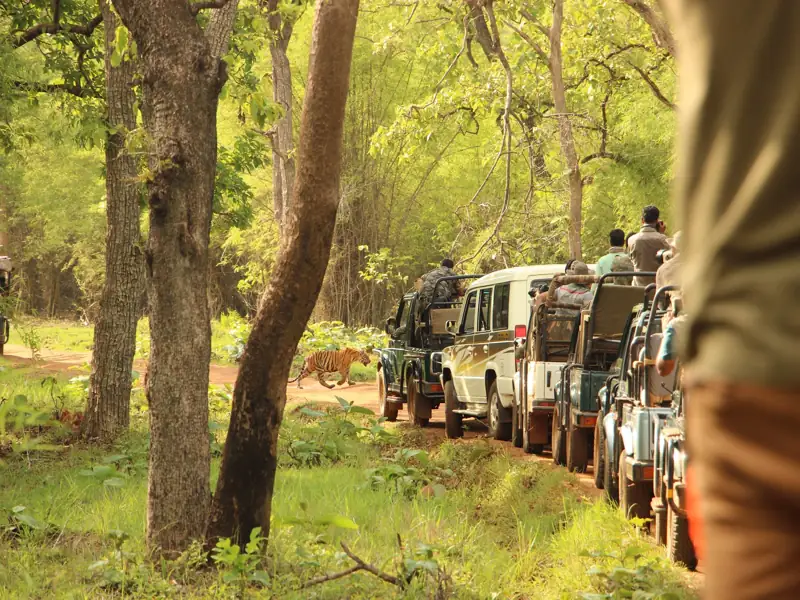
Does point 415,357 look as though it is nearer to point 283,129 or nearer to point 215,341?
point 283,129

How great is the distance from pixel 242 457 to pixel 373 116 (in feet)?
103

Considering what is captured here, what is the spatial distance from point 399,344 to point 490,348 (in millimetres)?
3847

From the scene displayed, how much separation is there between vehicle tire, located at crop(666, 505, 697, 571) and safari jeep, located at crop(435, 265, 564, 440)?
7272mm

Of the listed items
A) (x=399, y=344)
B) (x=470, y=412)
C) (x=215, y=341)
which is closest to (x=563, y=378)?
(x=470, y=412)

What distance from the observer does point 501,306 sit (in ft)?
50.0

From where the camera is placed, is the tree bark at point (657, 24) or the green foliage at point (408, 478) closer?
the green foliage at point (408, 478)

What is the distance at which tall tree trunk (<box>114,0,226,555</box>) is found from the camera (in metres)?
6.90

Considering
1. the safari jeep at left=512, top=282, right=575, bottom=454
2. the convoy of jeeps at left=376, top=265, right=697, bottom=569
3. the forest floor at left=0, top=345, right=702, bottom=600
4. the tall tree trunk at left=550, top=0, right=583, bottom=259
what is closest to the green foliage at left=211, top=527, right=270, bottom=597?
the forest floor at left=0, top=345, right=702, bottom=600

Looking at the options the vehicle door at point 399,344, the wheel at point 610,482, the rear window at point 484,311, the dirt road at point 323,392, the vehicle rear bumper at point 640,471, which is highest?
the rear window at point 484,311

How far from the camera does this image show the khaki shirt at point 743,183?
1184 mm

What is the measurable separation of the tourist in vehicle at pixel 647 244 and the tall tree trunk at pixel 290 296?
6.16 metres

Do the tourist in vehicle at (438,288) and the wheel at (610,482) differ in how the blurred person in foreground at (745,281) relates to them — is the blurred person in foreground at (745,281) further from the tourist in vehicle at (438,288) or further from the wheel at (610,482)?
the tourist in vehicle at (438,288)

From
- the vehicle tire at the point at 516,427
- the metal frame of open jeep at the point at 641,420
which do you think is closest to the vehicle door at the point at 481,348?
the vehicle tire at the point at 516,427

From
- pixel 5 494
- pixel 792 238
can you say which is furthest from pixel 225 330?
pixel 792 238
